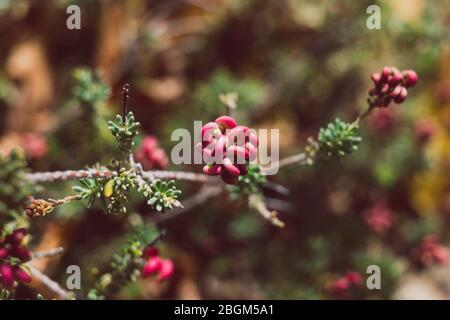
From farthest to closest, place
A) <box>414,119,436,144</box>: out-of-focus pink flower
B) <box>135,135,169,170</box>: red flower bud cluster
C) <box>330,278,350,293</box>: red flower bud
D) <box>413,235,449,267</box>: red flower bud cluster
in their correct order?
<box>414,119,436,144</box>: out-of-focus pink flower, <box>413,235,449,267</box>: red flower bud cluster, <box>330,278,350,293</box>: red flower bud, <box>135,135,169,170</box>: red flower bud cluster

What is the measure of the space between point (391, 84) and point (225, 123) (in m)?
0.90

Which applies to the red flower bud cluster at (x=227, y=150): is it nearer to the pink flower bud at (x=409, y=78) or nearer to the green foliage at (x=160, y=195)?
the green foliage at (x=160, y=195)

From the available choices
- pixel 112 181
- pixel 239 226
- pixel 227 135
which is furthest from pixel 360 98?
pixel 112 181

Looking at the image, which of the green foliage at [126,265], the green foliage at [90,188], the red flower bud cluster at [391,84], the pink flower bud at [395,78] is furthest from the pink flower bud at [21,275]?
the pink flower bud at [395,78]

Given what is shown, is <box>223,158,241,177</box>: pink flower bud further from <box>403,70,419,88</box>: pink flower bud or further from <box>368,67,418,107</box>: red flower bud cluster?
<box>403,70,419,88</box>: pink flower bud

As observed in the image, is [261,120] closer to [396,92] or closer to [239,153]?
[396,92]

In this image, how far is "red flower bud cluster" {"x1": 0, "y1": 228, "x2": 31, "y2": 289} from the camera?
2195 mm

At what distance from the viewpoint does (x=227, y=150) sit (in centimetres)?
196

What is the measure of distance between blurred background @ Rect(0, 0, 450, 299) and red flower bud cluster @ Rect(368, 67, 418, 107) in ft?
4.93

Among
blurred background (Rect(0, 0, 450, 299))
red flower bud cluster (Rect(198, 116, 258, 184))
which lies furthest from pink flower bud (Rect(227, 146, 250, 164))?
blurred background (Rect(0, 0, 450, 299))

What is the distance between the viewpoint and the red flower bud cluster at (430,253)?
360cm

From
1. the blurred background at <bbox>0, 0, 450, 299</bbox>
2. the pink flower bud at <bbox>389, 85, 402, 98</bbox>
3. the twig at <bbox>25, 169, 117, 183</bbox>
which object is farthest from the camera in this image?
the blurred background at <bbox>0, 0, 450, 299</bbox>

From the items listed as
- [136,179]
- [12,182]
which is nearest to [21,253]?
[12,182]
